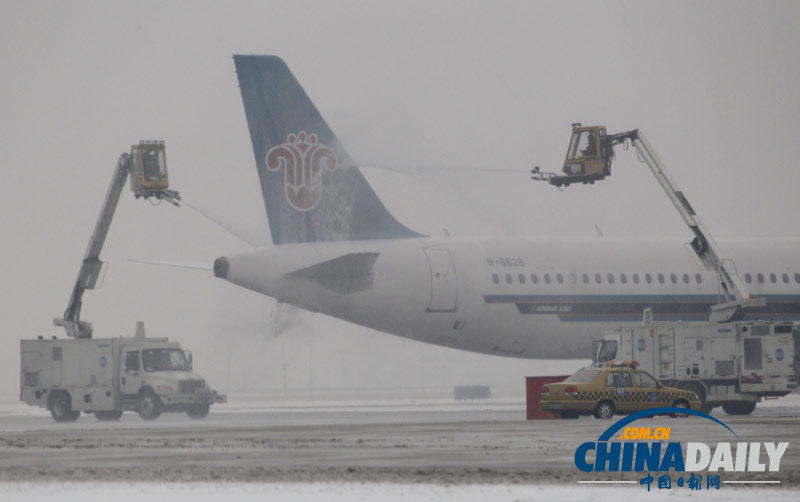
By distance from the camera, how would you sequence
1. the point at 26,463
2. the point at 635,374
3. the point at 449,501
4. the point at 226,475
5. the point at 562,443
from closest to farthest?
the point at 449,501, the point at 226,475, the point at 26,463, the point at 562,443, the point at 635,374

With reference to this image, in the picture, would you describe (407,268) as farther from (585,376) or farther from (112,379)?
(112,379)

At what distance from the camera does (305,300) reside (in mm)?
56625

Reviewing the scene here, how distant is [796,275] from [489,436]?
30.7m

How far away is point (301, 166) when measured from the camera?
5856cm

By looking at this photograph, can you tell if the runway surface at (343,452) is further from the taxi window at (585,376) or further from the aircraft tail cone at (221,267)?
the aircraft tail cone at (221,267)

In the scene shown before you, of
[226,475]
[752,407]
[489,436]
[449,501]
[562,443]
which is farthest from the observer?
[752,407]

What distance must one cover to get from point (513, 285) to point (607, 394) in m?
12.5

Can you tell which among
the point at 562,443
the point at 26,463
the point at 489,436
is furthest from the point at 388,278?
the point at 26,463

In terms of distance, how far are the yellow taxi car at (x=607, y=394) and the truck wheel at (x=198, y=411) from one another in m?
14.8

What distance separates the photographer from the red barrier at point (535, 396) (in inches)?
2072

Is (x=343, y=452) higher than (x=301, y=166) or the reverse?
the reverse

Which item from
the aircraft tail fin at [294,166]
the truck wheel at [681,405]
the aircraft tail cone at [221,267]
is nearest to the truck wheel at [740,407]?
the truck wheel at [681,405]

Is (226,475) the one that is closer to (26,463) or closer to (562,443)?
(26,463)

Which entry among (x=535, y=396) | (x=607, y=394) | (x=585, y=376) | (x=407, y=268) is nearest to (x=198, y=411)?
(x=407, y=268)
